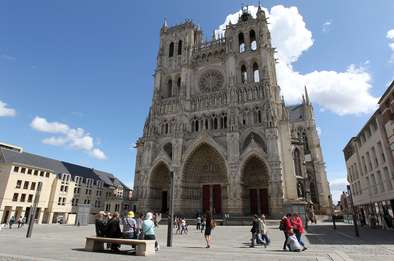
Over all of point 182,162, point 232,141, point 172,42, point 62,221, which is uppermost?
point 172,42

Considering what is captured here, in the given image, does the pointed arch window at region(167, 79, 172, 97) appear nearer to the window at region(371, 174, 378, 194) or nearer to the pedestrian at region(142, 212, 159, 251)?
the window at region(371, 174, 378, 194)

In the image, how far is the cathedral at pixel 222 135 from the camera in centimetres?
3091

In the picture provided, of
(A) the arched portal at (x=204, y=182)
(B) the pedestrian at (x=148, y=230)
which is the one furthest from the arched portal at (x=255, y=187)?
(B) the pedestrian at (x=148, y=230)

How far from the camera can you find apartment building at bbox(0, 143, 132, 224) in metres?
33.2

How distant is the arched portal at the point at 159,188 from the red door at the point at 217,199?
7.25 meters

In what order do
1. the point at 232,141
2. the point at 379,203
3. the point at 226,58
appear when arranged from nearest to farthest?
the point at 379,203
the point at 232,141
the point at 226,58

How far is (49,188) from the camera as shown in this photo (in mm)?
38625

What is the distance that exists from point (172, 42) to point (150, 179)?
26.2m

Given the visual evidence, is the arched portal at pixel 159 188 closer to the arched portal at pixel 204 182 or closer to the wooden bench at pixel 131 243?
the arched portal at pixel 204 182

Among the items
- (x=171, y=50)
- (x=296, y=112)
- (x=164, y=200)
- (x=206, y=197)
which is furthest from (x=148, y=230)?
(x=296, y=112)

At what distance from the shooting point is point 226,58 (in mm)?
39031

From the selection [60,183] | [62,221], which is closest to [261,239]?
[62,221]

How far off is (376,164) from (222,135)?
18060mm

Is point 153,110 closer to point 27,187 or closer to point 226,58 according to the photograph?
point 226,58
